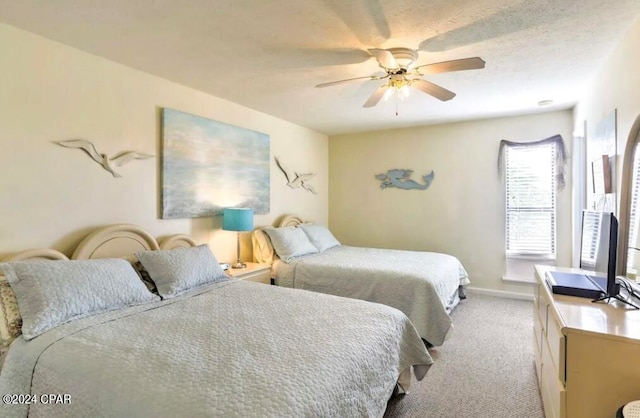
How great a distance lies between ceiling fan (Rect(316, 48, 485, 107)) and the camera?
6.99ft

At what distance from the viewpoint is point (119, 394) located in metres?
1.22

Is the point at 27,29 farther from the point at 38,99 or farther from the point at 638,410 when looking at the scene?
the point at 638,410

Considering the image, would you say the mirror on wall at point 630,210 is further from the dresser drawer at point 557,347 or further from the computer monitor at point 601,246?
the dresser drawer at point 557,347

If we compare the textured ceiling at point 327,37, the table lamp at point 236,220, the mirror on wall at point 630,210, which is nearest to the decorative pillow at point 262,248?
the table lamp at point 236,220

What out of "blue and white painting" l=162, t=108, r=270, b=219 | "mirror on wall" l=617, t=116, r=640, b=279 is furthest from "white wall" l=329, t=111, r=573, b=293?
"mirror on wall" l=617, t=116, r=640, b=279

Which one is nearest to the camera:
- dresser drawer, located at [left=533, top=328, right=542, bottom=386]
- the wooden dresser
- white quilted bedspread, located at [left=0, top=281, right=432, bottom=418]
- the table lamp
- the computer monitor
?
white quilted bedspread, located at [left=0, top=281, right=432, bottom=418]

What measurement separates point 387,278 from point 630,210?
1806 mm

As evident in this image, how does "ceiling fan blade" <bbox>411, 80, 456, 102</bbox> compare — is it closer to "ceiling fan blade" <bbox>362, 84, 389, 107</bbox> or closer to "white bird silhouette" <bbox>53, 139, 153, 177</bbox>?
"ceiling fan blade" <bbox>362, 84, 389, 107</bbox>

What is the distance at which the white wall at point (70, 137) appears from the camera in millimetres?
2143

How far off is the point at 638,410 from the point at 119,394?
194 cm

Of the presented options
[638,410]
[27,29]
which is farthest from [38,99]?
[638,410]

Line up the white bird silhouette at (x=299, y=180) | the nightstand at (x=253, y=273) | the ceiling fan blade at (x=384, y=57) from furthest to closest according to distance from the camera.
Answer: the white bird silhouette at (x=299, y=180), the nightstand at (x=253, y=273), the ceiling fan blade at (x=384, y=57)

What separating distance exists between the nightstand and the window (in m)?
3.22

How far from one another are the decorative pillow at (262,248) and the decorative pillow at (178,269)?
1084 mm
